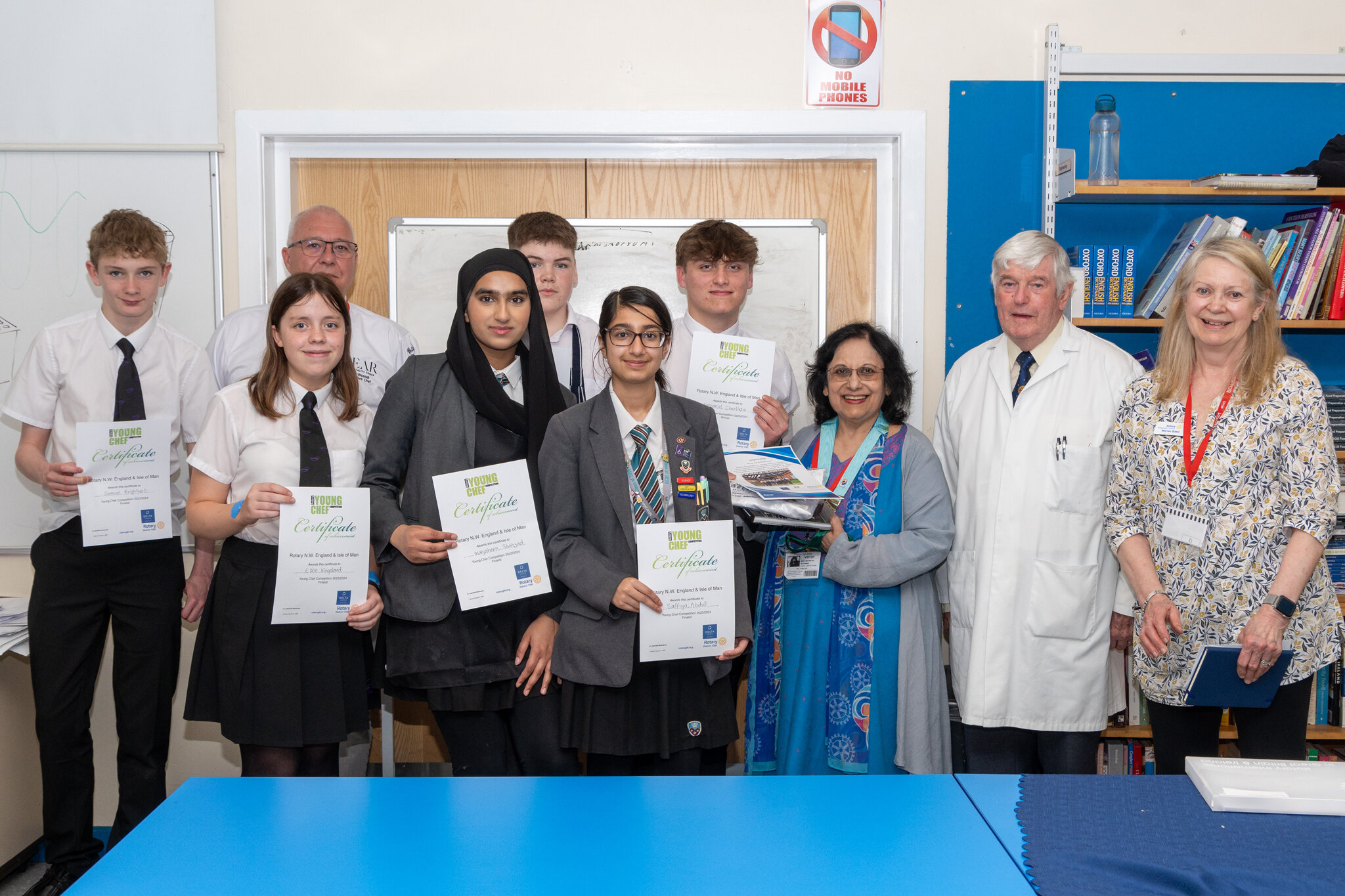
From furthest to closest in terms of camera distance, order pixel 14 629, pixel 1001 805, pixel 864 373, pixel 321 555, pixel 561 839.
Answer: pixel 14 629
pixel 864 373
pixel 321 555
pixel 1001 805
pixel 561 839

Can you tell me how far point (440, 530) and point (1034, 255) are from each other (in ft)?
5.85

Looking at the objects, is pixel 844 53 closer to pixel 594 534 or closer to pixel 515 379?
pixel 515 379

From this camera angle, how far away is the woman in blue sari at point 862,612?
8.74ft

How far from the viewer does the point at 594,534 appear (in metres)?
2.34

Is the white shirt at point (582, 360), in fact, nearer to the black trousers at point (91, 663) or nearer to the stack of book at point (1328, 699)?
the black trousers at point (91, 663)

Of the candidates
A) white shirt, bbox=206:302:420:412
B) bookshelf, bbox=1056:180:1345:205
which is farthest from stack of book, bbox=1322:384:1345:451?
white shirt, bbox=206:302:420:412

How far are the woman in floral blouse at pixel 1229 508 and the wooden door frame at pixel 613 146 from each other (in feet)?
3.81

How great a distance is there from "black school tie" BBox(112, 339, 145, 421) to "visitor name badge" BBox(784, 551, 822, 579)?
1.98m

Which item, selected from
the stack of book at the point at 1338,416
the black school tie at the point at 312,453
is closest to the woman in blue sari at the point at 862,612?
the black school tie at the point at 312,453

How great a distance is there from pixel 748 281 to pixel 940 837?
81.0 inches

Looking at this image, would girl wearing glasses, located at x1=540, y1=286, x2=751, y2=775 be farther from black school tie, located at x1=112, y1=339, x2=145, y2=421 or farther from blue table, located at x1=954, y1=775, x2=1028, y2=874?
black school tie, located at x1=112, y1=339, x2=145, y2=421

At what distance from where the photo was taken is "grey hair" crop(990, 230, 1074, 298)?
271cm

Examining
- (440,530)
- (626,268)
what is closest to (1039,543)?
(440,530)

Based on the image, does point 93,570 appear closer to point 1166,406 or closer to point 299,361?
point 299,361
